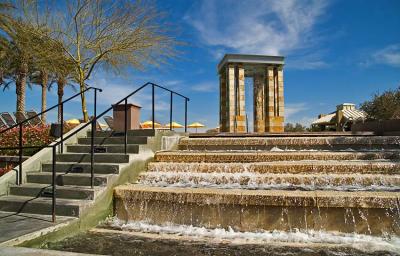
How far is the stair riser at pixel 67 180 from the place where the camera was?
20.4ft

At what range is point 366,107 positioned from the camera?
2270 centimetres

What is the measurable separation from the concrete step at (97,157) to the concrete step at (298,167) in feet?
3.40

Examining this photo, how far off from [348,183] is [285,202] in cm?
161

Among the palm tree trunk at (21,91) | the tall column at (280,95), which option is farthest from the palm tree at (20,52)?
the tall column at (280,95)

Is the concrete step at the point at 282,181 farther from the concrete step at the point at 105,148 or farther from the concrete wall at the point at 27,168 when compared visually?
the concrete wall at the point at 27,168

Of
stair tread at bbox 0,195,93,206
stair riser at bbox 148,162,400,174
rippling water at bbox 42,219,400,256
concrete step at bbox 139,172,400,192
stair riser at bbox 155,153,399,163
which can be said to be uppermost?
stair riser at bbox 155,153,399,163

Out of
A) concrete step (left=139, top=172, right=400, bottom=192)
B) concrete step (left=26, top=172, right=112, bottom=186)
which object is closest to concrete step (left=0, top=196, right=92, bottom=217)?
concrete step (left=26, top=172, right=112, bottom=186)

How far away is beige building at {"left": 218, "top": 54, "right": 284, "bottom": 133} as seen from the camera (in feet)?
66.9

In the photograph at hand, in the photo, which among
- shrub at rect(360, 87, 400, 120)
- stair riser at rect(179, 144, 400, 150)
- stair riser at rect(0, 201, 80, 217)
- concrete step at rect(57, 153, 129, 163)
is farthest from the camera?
shrub at rect(360, 87, 400, 120)

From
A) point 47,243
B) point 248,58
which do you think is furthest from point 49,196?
point 248,58

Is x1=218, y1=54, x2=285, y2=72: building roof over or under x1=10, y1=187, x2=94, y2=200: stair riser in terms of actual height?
over

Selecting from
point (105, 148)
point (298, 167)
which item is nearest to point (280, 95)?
point (298, 167)

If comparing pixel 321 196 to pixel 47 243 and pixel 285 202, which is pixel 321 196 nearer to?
pixel 285 202

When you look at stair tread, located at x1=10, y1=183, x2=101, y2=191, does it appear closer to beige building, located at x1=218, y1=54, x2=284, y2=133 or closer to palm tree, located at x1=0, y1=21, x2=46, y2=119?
palm tree, located at x1=0, y1=21, x2=46, y2=119
